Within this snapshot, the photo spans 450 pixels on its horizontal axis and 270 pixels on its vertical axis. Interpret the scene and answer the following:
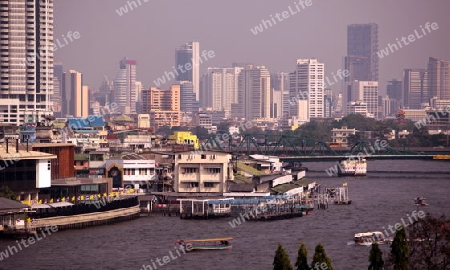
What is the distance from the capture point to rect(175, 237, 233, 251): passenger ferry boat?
41.0 meters

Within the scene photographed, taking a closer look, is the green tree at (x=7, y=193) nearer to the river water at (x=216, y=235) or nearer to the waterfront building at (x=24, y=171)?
the waterfront building at (x=24, y=171)

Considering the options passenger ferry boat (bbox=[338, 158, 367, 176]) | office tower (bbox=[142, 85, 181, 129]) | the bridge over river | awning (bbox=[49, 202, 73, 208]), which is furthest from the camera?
office tower (bbox=[142, 85, 181, 129])

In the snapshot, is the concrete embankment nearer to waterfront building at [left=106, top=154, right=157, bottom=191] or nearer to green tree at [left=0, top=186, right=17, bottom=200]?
green tree at [left=0, top=186, right=17, bottom=200]

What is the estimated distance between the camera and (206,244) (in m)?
41.9

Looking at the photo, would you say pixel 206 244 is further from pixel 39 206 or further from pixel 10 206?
pixel 39 206

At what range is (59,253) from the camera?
→ 131 feet

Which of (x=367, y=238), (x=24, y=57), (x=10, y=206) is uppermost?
(x=24, y=57)

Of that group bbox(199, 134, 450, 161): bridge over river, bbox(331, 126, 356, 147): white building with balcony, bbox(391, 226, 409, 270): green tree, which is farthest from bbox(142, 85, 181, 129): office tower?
bbox(391, 226, 409, 270): green tree

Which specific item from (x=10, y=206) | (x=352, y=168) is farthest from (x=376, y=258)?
(x=352, y=168)

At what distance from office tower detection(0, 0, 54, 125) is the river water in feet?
198

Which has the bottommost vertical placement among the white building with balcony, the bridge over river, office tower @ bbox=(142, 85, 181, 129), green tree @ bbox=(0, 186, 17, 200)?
green tree @ bbox=(0, 186, 17, 200)

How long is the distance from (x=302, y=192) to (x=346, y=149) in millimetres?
53640

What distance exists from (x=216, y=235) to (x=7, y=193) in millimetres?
8695

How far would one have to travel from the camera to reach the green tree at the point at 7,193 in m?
47.5
